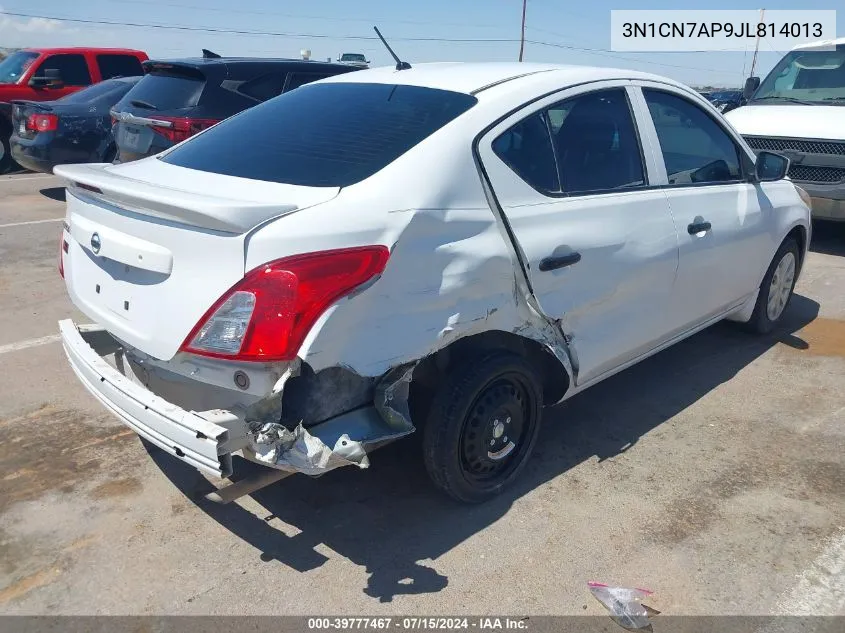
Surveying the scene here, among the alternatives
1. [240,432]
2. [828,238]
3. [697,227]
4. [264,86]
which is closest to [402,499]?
[240,432]

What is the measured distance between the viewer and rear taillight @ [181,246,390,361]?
2367 millimetres

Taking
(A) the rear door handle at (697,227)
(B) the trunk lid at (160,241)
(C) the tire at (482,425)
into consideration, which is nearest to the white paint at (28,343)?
(B) the trunk lid at (160,241)

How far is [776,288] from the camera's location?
17.2ft

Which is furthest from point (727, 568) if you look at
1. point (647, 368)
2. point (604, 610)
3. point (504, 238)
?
point (647, 368)

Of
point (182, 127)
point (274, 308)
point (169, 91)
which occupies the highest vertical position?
point (169, 91)

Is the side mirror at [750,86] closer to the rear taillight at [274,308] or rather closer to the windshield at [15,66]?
the rear taillight at [274,308]

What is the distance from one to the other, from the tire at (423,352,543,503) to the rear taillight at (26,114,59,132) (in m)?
8.61

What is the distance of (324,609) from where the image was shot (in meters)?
2.65

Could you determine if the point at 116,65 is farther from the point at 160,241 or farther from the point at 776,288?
the point at 160,241

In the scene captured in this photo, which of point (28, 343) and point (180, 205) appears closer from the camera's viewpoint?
point (180, 205)

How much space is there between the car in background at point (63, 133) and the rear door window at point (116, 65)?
308cm

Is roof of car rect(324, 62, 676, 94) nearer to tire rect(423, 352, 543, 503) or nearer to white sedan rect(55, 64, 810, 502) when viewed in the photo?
white sedan rect(55, 64, 810, 502)

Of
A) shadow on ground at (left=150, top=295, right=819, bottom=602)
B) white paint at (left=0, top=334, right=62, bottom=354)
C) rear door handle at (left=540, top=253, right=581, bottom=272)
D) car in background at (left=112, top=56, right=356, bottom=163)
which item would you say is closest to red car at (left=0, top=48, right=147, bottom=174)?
car in background at (left=112, top=56, right=356, bottom=163)

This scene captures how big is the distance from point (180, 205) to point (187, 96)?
5263 millimetres
